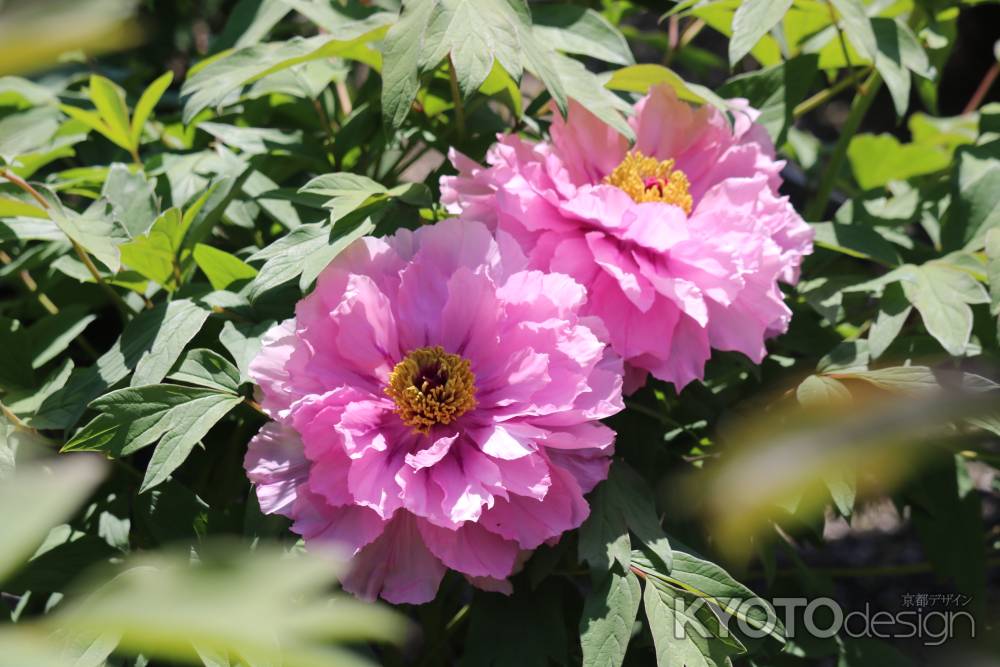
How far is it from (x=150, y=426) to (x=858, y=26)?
2.46 ft

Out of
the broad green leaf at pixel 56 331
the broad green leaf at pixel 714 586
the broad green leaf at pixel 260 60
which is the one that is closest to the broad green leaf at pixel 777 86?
the broad green leaf at pixel 260 60

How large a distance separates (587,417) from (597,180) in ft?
0.97

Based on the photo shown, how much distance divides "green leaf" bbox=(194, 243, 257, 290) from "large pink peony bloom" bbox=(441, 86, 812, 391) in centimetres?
21

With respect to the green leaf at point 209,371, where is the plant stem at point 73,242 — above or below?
above

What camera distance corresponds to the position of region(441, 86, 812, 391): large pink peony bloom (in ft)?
2.66

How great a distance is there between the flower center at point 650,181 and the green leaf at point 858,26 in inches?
8.1

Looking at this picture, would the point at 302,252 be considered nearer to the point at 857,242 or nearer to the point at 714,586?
the point at 714,586

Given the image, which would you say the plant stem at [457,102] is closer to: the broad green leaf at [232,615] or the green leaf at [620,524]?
the green leaf at [620,524]

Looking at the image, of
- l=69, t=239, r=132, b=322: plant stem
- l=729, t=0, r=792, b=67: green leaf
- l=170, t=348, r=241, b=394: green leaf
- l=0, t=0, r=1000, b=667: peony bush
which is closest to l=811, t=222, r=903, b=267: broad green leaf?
l=0, t=0, r=1000, b=667: peony bush

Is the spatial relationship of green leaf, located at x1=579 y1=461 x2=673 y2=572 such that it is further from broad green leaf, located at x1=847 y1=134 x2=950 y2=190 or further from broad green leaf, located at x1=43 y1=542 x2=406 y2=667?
broad green leaf, located at x1=847 y1=134 x2=950 y2=190

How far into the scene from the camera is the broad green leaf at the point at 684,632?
748mm

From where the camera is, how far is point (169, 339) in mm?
823

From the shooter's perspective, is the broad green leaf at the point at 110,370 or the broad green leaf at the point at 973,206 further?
the broad green leaf at the point at 973,206

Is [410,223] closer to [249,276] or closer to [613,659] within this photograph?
[249,276]
